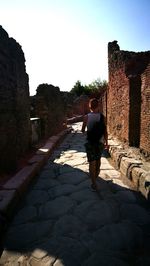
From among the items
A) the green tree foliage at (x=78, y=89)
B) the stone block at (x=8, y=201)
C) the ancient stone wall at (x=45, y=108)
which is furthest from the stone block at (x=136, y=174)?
the green tree foliage at (x=78, y=89)

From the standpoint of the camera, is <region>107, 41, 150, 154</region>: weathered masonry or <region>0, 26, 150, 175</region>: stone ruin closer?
<region>0, 26, 150, 175</region>: stone ruin

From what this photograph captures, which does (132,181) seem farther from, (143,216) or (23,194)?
(23,194)

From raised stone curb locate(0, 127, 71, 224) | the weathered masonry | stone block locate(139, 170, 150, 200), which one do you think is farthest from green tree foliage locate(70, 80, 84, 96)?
stone block locate(139, 170, 150, 200)

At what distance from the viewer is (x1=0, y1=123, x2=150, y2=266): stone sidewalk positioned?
2.38m

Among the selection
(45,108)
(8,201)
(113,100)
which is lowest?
(8,201)

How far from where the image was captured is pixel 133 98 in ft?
21.5

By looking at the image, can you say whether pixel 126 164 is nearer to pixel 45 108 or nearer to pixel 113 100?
pixel 113 100

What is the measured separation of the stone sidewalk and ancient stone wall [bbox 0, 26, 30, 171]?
76 centimetres

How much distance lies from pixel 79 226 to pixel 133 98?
4.41m

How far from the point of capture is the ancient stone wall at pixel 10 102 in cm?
441

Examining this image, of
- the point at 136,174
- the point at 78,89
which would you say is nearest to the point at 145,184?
the point at 136,174

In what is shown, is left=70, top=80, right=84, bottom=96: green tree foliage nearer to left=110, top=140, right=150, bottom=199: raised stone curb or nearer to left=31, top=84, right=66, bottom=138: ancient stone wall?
left=31, top=84, right=66, bottom=138: ancient stone wall

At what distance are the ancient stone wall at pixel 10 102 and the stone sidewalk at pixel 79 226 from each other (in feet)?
2.50

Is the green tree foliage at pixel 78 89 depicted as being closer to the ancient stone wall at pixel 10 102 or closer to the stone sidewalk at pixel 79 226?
the ancient stone wall at pixel 10 102
